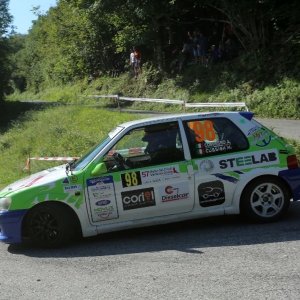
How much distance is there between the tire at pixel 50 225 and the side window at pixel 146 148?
35.1 inches

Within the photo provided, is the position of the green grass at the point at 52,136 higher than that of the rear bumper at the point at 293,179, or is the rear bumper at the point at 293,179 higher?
the green grass at the point at 52,136

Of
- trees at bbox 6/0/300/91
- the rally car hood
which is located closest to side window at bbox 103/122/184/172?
the rally car hood

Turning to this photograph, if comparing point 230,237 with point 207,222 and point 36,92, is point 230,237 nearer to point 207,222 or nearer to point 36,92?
point 207,222


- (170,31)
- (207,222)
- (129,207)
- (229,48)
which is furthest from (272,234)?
(170,31)

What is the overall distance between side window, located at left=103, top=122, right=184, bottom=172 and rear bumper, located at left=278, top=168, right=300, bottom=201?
148 cm

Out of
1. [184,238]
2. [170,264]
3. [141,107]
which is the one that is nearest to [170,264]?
[170,264]

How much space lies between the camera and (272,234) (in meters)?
7.55

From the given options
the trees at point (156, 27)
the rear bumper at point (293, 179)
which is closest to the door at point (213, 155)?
the rear bumper at point (293, 179)

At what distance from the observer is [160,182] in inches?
310

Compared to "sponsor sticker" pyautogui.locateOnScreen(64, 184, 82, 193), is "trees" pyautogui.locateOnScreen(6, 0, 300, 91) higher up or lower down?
higher up

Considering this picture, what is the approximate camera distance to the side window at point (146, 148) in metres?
7.96

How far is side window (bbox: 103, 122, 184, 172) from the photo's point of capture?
26.1 ft

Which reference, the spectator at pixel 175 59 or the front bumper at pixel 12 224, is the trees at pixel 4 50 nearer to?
the spectator at pixel 175 59

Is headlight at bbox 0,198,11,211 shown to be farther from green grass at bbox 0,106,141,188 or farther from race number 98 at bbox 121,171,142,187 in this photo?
green grass at bbox 0,106,141,188
